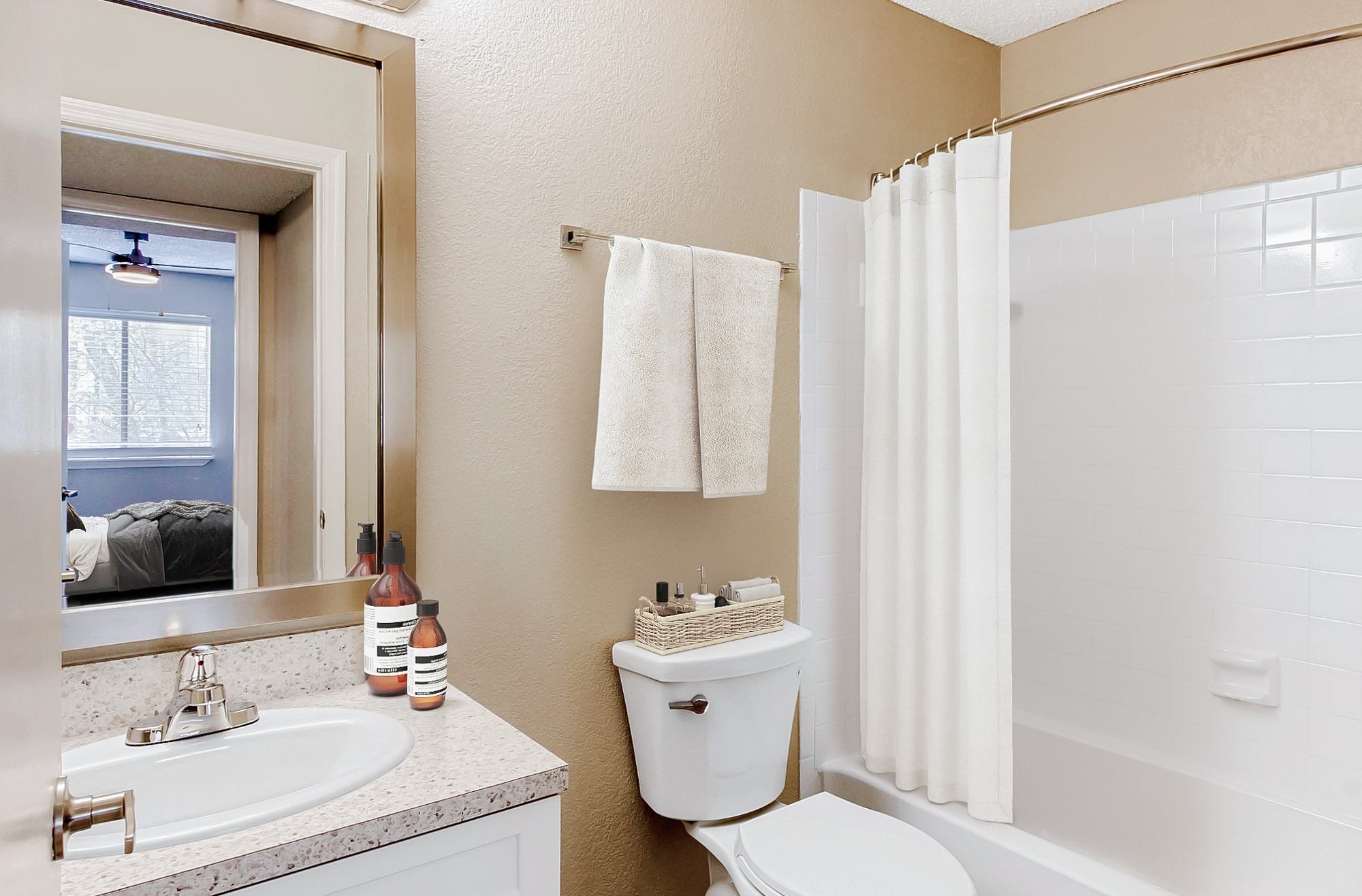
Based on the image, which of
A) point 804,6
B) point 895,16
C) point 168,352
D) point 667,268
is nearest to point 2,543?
point 168,352

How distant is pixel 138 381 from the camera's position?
1127 mm

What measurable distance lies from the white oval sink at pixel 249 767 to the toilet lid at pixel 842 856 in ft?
2.22

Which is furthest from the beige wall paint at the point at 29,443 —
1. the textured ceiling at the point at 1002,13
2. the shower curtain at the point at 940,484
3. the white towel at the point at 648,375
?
the textured ceiling at the point at 1002,13

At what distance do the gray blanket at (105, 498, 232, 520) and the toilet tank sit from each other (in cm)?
78

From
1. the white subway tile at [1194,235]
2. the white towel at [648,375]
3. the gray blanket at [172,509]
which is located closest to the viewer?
the gray blanket at [172,509]

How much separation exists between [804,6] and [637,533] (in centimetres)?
135

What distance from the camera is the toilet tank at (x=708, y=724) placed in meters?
1.55

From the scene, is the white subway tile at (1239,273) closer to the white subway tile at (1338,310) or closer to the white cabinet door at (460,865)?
the white subway tile at (1338,310)

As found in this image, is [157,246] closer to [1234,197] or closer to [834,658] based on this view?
[834,658]

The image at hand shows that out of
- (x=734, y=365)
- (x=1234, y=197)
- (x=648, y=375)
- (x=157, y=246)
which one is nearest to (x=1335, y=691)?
(x=1234, y=197)

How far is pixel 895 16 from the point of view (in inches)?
85.0

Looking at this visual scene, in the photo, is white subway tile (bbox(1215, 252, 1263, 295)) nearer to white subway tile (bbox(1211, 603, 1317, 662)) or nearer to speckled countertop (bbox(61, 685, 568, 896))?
white subway tile (bbox(1211, 603, 1317, 662))

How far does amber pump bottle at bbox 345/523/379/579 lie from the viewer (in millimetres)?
1321

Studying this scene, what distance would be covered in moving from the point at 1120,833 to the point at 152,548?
2162 mm
